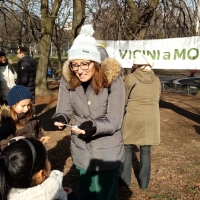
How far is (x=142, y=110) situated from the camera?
10.6ft

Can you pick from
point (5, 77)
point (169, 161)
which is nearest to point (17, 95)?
point (169, 161)

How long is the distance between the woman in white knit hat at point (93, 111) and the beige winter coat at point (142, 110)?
1.05 m

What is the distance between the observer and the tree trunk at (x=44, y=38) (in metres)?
10.2

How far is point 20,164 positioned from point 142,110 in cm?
191

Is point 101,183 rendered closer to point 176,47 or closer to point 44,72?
point 176,47

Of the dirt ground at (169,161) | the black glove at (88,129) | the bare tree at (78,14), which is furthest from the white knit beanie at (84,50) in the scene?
the bare tree at (78,14)

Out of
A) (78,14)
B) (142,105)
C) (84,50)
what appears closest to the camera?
(84,50)

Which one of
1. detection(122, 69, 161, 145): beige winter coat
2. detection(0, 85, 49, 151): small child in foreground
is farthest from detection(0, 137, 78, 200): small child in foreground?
detection(122, 69, 161, 145): beige winter coat

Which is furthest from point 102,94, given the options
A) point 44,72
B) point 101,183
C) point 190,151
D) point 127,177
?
point 44,72

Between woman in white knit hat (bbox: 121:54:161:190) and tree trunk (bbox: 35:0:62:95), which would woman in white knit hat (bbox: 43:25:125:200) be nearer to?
woman in white knit hat (bbox: 121:54:161:190)

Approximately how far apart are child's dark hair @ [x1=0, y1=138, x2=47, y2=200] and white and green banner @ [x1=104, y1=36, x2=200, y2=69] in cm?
464

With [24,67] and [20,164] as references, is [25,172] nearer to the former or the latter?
[20,164]

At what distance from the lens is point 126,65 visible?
22.1ft

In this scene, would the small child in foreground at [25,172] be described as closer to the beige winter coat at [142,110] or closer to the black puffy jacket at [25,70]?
the beige winter coat at [142,110]
